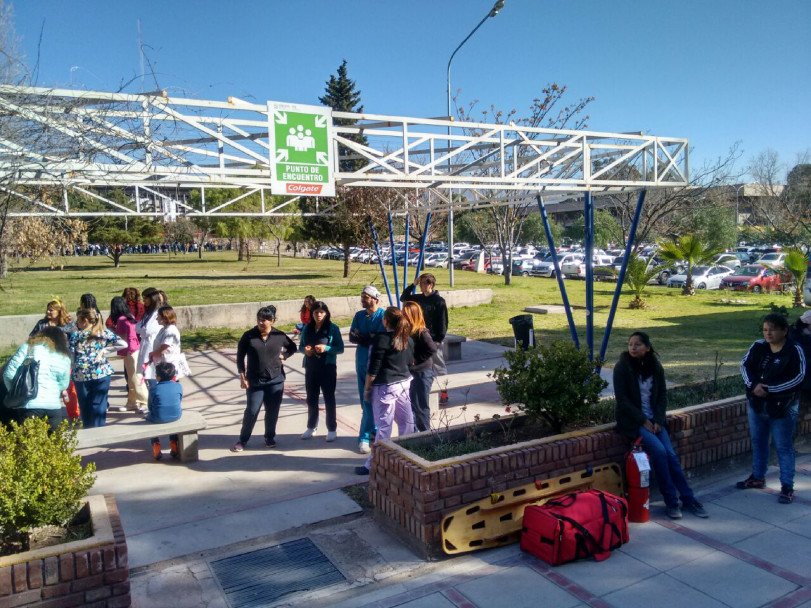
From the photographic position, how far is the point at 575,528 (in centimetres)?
432

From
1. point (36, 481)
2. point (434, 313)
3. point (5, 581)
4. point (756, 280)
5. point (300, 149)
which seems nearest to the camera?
point (5, 581)

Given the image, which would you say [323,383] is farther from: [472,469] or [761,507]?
[761,507]

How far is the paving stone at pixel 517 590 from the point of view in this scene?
3893 mm

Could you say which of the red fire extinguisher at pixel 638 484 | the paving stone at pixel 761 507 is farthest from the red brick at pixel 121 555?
the paving stone at pixel 761 507

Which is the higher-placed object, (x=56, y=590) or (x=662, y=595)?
(x=56, y=590)

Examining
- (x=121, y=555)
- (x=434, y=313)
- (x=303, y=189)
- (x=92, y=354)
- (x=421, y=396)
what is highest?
(x=303, y=189)

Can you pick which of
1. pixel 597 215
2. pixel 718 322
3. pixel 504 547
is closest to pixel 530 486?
pixel 504 547

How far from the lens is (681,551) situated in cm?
452

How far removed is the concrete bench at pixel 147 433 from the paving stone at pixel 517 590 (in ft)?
11.0

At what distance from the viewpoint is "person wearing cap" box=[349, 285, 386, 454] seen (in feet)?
20.9

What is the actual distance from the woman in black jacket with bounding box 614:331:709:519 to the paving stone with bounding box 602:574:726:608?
3.52 feet

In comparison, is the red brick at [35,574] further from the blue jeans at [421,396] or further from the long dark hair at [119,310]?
the long dark hair at [119,310]

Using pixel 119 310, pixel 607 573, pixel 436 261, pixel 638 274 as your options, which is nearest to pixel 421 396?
pixel 607 573

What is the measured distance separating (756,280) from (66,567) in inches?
1110
